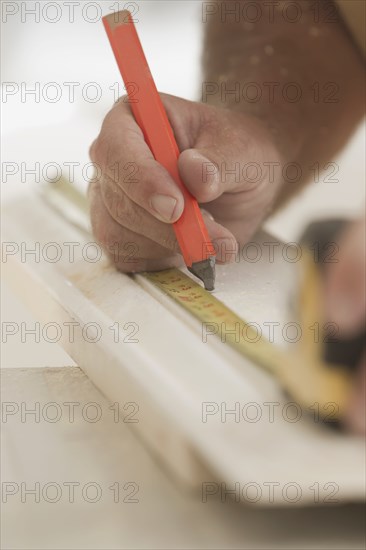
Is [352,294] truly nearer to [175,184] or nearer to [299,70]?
[175,184]

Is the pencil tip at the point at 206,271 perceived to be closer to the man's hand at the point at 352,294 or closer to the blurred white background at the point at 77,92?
the blurred white background at the point at 77,92

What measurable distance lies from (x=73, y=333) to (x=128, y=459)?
0.42 feet

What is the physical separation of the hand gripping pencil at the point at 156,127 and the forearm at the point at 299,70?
28 cm

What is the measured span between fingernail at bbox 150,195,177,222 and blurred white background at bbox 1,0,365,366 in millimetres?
120

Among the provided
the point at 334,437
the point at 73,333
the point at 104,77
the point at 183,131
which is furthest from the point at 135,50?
the point at 104,77

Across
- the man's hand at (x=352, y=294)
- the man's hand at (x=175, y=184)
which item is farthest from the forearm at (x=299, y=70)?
the man's hand at (x=352, y=294)

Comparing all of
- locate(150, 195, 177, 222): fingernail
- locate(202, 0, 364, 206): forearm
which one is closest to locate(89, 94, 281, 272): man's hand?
locate(150, 195, 177, 222): fingernail

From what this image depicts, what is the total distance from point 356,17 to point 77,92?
1.27 ft

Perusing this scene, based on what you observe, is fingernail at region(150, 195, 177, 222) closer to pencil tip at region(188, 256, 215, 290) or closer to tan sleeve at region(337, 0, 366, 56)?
pencil tip at region(188, 256, 215, 290)

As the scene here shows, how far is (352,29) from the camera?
94 cm

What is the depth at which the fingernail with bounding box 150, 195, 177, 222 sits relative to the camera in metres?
0.60

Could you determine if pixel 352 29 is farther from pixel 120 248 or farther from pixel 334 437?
pixel 334 437

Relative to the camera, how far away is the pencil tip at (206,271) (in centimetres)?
60

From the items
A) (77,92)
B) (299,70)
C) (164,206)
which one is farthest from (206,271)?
(77,92)
